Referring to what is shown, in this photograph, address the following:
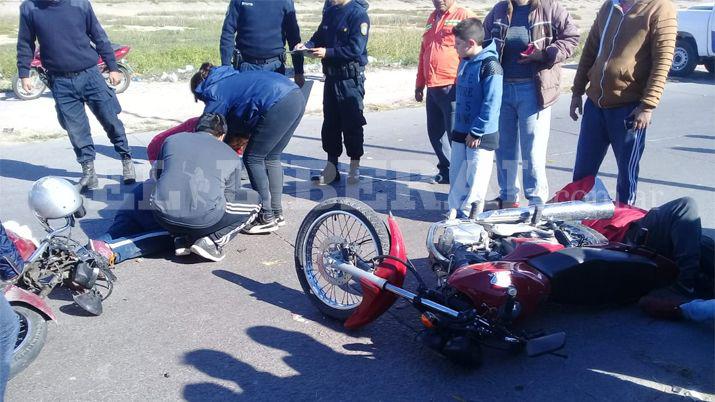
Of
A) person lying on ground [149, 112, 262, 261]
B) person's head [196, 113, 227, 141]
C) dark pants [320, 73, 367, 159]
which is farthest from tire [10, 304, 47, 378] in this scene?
dark pants [320, 73, 367, 159]

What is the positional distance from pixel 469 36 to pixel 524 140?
1.15 m

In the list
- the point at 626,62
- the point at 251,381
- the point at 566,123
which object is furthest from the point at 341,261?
the point at 566,123

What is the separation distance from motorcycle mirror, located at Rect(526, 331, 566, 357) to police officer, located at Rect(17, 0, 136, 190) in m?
5.15

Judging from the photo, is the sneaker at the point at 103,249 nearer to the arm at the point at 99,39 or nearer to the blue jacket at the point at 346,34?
the arm at the point at 99,39

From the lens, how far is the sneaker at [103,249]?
4.80m

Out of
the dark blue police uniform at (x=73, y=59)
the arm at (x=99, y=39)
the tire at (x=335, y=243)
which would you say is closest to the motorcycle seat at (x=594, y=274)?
the tire at (x=335, y=243)

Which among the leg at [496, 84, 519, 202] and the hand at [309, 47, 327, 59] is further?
the hand at [309, 47, 327, 59]

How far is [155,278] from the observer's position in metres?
4.92

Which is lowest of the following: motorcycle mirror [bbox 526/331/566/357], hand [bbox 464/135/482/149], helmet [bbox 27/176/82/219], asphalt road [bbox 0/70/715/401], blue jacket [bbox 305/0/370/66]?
asphalt road [bbox 0/70/715/401]

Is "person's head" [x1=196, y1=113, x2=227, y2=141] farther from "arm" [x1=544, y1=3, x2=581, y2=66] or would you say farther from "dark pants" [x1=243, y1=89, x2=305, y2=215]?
"arm" [x1=544, y1=3, x2=581, y2=66]

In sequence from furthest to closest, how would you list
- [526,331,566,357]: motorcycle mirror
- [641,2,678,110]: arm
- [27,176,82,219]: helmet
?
[641,2,678,110]: arm, [27,176,82,219]: helmet, [526,331,566,357]: motorcycle mirror

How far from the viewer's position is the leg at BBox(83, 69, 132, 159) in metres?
7.01

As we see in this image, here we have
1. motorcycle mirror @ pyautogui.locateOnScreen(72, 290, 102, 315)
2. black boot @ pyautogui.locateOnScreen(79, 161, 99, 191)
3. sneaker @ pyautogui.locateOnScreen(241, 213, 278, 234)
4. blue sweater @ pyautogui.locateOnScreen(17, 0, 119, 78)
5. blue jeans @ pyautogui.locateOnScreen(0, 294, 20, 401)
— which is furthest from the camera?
black boot @ pyautogui.locateOnScreen(79, 161, 99, 191)

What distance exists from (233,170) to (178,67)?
41.2ft
